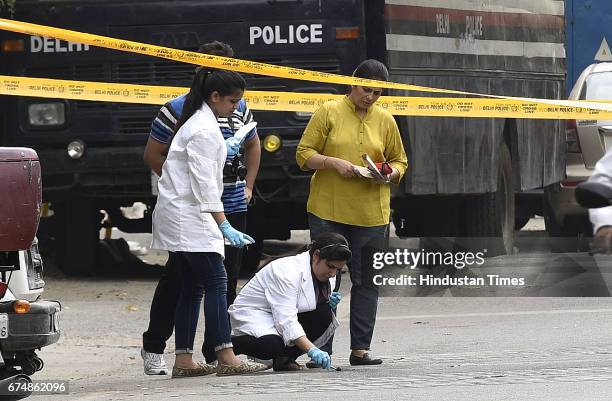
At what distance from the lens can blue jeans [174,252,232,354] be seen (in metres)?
8.92

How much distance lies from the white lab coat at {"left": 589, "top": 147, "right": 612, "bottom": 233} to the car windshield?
10350 millimetres

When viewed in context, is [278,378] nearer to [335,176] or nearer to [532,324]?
[335,176]

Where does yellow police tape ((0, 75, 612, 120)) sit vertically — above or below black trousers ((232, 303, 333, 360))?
above

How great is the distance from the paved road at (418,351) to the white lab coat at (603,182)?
2168mm

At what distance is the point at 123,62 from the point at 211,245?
15.8 feet

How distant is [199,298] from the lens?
9211 mm

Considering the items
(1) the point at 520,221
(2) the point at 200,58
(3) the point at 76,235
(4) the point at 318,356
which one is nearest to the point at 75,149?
(3) the point at 76,235

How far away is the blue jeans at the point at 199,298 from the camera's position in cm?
892

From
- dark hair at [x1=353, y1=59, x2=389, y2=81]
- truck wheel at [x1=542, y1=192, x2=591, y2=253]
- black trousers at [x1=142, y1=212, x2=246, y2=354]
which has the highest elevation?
dark hair at [x1=353, y1=59, x2=389, y2=81]

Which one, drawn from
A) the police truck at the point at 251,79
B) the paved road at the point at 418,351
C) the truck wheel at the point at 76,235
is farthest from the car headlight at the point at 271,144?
the truck wheel at the point at 76,235

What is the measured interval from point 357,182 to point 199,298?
1059 mm

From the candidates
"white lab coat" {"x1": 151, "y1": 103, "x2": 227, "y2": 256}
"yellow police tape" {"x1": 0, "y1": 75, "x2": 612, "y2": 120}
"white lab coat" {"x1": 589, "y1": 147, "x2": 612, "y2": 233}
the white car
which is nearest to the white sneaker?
"white lab coat" {"x1": 151, "y1": 103, "x2": 227, "y2": 256}

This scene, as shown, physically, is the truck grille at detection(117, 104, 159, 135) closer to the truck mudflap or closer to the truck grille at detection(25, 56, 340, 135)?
the truck grille at detection(25, 56, 340, 135)

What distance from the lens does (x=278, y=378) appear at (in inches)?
350
